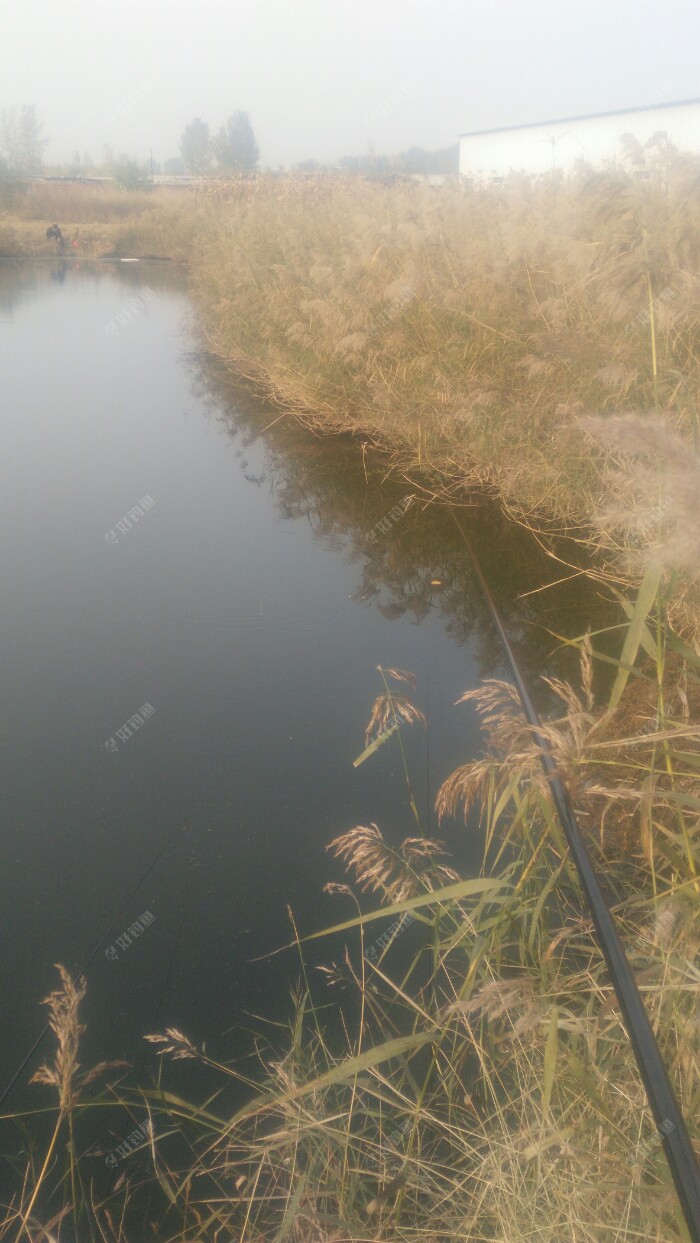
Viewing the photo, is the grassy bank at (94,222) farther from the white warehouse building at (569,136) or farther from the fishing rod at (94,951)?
the fishing rod at (94,951)

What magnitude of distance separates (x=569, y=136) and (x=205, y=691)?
953 inches

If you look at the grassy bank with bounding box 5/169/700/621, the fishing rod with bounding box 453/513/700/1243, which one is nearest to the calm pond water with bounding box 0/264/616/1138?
the grassy bank with bounding box 5/169/700/621

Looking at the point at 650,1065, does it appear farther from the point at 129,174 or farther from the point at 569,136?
the point at 129,174

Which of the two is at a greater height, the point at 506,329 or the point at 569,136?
the point at 569,136

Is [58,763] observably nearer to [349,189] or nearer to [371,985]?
[371,985]

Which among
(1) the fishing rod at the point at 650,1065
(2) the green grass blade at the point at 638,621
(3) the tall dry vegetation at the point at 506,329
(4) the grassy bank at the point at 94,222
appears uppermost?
(4) the grassy bank at the point at 94,222

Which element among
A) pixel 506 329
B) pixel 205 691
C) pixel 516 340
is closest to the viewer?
pixel 205 691

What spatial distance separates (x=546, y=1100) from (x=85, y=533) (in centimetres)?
383

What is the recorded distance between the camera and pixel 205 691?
2.95 meters

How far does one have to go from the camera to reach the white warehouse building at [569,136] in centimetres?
1983

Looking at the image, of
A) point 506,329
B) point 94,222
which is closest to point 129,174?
point 94,222

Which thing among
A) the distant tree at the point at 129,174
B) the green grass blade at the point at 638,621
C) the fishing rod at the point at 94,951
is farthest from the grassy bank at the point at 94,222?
the green grass blade at the point at 638,621

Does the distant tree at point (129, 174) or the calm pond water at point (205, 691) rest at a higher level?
the distant tree at point (129, 174)

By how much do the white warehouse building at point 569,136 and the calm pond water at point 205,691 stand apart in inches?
636
